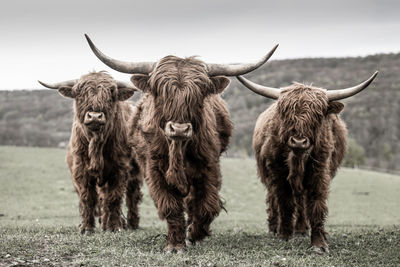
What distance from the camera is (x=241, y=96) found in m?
74.2

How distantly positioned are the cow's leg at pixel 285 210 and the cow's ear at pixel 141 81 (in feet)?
8.28

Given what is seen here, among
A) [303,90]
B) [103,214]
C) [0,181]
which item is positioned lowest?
[0,181]

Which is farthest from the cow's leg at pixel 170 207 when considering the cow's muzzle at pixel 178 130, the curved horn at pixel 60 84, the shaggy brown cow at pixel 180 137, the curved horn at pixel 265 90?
the curved horn at pixel 60 84

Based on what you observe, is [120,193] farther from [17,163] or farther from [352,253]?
[17,163]

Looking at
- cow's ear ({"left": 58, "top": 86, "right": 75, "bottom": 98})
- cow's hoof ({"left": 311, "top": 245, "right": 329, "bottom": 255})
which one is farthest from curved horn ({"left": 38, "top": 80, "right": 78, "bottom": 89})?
cow's hoof ({"left": 311, "top": 245, "right": 329, "bottom": 255})

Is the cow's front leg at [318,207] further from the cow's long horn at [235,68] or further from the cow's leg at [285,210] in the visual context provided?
the cow's long horn at [235,68]

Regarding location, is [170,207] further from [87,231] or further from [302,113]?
[87,231]

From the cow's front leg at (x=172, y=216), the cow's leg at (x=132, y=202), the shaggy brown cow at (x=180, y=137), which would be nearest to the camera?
the shaggy brown cow at (x=180, y=137)

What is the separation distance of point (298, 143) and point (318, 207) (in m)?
1.07

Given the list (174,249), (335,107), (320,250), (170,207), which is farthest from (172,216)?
(335,107)

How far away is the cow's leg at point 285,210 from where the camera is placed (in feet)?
24.7

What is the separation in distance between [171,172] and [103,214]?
2.78 m

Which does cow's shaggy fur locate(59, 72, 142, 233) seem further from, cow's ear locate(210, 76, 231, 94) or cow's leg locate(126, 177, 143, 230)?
cow's ear locate(210, 76, 231, 94)

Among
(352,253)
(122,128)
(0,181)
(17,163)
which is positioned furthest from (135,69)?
(17,163)
